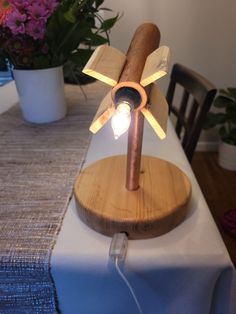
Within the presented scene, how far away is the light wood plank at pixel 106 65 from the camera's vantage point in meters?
0.40

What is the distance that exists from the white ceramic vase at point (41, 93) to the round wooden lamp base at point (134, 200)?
1.30 feet

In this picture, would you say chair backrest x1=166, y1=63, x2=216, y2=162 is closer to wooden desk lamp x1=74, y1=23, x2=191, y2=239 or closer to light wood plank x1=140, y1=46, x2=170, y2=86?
wooden desk lamp x1=74, y1=23, x2=191, y2=239

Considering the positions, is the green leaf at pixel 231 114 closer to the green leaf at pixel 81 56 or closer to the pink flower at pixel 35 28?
the green leaf at pixel 81 56

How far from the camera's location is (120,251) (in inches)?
16.8

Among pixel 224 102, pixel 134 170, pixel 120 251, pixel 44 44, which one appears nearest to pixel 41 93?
pixel 44 44

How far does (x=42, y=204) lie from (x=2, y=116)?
0.56 metres

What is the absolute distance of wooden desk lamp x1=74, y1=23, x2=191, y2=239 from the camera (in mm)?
396

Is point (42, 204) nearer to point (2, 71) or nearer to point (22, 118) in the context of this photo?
point (22, 118)

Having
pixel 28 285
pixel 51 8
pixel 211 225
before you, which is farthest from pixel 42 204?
pixel 51 8

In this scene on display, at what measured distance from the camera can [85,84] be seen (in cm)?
139

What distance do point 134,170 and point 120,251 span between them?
0.14 metres

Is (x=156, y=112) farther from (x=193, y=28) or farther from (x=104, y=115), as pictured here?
(x=193, y=28)

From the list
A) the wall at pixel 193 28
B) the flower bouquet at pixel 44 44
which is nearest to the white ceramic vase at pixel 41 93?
the flower bouquet at pixel 44 44

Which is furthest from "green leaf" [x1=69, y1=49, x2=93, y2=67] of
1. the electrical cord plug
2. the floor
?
the floor
